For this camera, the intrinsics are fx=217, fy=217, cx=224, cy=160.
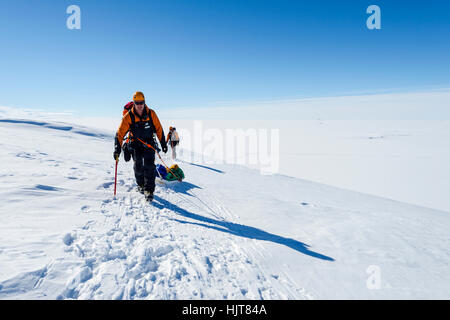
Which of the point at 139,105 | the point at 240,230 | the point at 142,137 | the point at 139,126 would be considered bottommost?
the point at 240,230

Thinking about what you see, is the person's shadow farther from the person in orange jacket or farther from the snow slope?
the person in orange jacket

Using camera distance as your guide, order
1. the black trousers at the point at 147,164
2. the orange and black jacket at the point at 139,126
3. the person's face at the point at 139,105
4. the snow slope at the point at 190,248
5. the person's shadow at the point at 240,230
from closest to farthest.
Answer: the snow slope at the point at 190,248 → the person's shadow at the point at 240,230 → the person's face at the point at 139,105 → the orange and black jacket at the point at 139,126 → the black trousers at the point at 147,164

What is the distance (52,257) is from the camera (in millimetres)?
2670

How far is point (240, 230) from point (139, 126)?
132 inches

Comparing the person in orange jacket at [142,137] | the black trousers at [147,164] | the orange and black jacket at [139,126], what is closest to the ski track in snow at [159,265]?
the black trousers at [147,164]

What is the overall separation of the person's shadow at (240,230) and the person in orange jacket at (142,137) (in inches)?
27.3

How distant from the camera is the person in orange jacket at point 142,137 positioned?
511cm

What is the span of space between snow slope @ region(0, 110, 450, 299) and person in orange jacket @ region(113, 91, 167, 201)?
0.65 meters

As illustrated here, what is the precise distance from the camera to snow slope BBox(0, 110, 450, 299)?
8.42 feet

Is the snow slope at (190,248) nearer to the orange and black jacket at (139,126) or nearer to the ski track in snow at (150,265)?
the ski track in snow at (150,265)

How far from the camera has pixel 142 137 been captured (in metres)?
5.24

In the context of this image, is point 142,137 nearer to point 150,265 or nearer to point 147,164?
point 147,164

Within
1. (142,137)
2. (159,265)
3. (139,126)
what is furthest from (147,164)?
(159,265)
